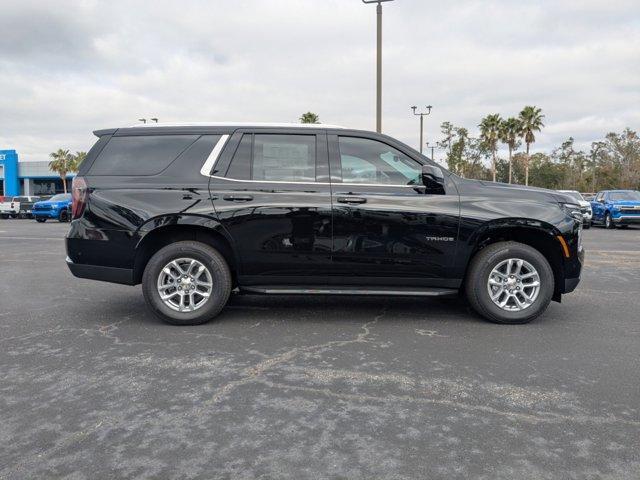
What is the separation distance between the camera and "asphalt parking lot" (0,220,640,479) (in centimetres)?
255

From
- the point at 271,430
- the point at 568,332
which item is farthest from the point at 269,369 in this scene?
the point at 568,332

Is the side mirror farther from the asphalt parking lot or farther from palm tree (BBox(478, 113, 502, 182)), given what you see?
palm tree (BBox(478, 113, 502, 182))

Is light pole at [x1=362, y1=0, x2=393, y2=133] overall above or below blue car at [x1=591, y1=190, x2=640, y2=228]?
above

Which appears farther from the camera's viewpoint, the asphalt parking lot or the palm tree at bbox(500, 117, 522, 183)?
the palm tree at bbox(500, 117, 522, 183)

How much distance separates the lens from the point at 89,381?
3.58 metres

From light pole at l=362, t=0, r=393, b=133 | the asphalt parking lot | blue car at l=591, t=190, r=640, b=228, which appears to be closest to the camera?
the asphalt parking lot

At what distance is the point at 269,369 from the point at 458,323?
2212 millimetres

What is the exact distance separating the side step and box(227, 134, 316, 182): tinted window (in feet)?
3.50

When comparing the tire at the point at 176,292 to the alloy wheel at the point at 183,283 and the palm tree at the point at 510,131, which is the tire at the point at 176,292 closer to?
the alloy wheel at the point at 183,283

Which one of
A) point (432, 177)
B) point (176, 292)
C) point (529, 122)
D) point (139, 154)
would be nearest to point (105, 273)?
point (176, 292)

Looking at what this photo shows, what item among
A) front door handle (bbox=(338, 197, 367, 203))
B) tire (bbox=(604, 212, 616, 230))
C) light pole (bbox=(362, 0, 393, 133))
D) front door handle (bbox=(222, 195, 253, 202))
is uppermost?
light pole (bbox=(362, 0, 393, 133))

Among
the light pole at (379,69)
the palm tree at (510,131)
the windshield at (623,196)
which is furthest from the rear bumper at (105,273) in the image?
the palm tree at (510,131)

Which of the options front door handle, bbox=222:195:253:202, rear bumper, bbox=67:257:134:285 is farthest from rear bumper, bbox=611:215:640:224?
rear bumper, bbox=67:257:134:285

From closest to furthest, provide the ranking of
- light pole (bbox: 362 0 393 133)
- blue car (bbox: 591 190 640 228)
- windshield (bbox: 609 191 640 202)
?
light pole (bbox: 362 0 393 133)
blue car (bbox: 591 190 640 228)
windshield (bbox: 609 191 640 202)
